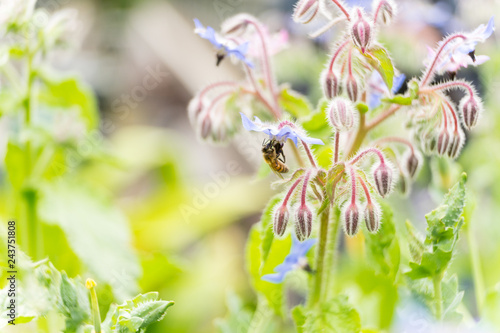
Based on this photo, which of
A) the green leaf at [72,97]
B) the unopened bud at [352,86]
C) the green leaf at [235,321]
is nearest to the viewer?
the unopened bud at [352,86]

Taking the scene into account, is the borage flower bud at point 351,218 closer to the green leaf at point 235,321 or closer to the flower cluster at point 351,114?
the flower cluster at point 351,114

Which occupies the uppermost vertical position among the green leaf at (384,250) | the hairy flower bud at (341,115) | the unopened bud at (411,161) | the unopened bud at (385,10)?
the unopened bud at (385,10)

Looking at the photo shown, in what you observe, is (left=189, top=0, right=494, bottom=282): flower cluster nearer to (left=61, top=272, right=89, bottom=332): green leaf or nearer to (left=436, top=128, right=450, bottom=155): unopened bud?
(left=436, top=128, right=450, bottom=155): unopened bud

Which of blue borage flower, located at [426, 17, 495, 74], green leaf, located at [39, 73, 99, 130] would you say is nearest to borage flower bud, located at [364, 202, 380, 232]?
blue borage flower, located at [426, 17, 495, 74]

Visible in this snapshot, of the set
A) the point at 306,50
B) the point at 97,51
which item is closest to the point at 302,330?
the point at 306,50

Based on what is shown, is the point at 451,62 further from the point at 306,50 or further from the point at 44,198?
the point at 306,50

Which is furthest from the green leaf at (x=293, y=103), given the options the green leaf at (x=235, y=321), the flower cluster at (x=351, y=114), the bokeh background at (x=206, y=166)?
the green leaf at (x=235, y=321)

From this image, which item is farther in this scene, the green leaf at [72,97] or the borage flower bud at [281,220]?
the green leaf at [72,97]
